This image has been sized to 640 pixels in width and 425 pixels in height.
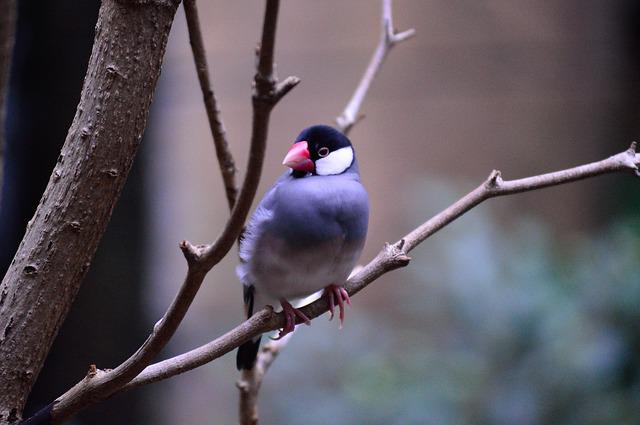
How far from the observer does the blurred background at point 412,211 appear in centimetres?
175

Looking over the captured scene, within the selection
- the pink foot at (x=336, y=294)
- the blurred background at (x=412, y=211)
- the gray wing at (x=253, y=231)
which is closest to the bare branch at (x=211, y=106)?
the gray wing at (x=253, y=231)

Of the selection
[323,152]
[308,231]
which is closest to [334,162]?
[323,152]

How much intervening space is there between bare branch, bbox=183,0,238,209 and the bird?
0.22 feet

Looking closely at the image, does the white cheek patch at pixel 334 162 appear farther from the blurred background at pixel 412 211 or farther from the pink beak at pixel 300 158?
the blurred background at pixel 412 211

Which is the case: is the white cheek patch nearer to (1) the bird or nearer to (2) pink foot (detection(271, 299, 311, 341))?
(1) the bird

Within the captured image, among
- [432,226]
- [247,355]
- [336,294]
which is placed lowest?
[247,355]

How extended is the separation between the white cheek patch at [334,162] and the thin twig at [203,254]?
453 mm

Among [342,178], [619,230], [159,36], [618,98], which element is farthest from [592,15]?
[159,36]

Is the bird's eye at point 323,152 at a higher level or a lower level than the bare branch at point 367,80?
lower

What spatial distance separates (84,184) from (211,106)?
1.02 feet

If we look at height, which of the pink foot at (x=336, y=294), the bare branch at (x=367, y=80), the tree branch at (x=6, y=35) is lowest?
the pink foot at (x=336, y=294)

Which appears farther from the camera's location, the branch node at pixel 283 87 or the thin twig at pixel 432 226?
the thin twig at pixel 432 226

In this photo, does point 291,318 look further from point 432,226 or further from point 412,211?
point 412,211

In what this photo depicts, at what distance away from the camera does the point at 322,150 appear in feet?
3.79
